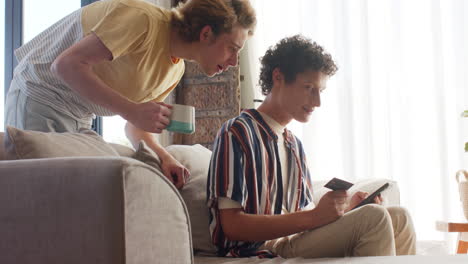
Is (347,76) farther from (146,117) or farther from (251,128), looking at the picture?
(146,117)

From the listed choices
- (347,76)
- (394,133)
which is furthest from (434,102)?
(347,76)

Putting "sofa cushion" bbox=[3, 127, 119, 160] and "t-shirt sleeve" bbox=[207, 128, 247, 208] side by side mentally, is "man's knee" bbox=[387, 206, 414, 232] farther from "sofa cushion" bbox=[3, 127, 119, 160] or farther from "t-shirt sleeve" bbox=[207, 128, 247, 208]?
"sofa cushion" bbox=[3, 127, 119, 160]

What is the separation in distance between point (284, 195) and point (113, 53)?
62cm

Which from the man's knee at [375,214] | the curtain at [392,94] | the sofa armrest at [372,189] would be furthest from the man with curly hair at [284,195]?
the curtain at [392,94]

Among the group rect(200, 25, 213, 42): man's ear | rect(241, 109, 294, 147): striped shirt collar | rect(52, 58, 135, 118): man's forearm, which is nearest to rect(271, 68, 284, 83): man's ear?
rect(241, 109, 294, 147): striped shirt collar

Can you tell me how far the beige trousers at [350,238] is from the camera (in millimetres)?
1322

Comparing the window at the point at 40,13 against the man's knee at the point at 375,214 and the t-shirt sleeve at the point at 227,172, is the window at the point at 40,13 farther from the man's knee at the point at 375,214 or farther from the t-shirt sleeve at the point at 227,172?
the man's knee at the point at 375,214

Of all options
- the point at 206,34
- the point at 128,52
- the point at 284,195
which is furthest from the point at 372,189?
the point at 128,52

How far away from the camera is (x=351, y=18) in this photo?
11.1 feet

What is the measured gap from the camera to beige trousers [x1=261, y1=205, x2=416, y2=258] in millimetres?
1322

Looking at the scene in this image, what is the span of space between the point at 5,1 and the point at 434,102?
238 cm

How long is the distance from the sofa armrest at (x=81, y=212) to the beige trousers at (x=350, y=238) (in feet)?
1.90

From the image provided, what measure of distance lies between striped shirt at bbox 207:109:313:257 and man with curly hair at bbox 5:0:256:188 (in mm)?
137

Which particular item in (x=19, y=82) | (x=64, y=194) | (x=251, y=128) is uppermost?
(x=19, y=82)
